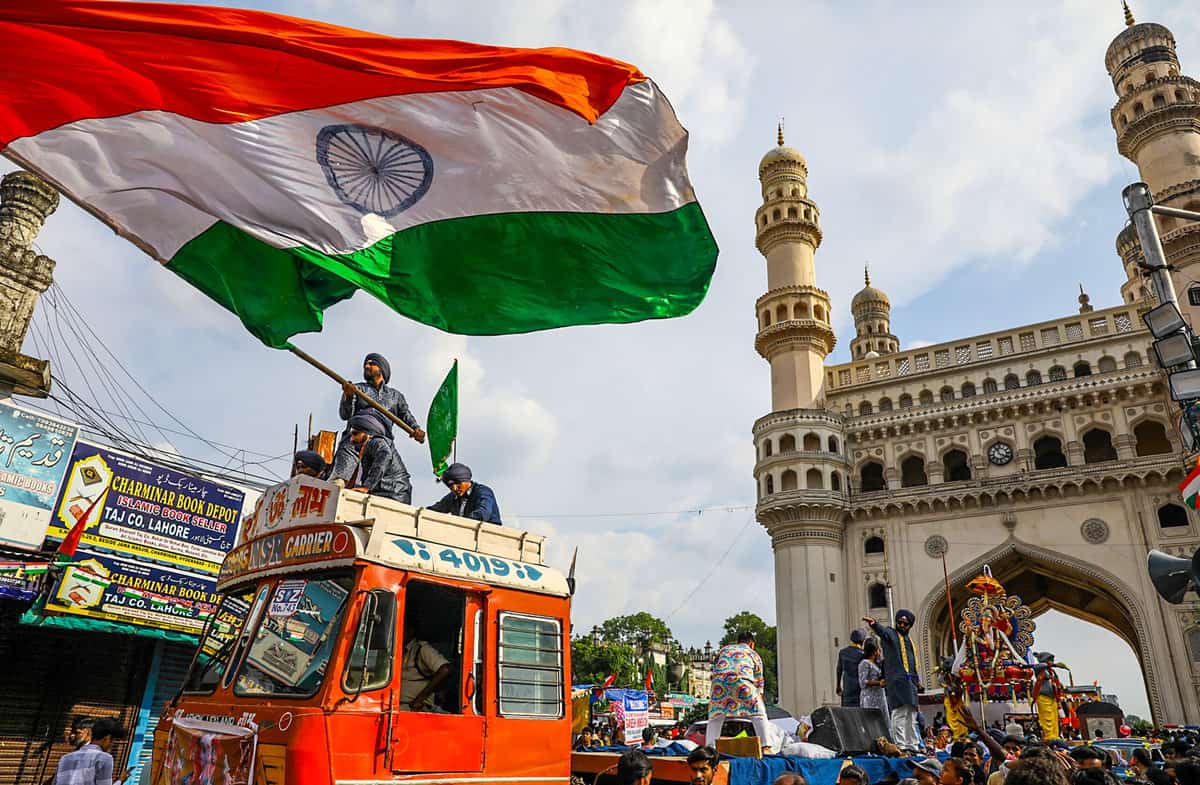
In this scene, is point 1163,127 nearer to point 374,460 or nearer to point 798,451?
point 798,451

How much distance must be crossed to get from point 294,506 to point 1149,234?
371 inches

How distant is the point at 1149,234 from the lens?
355 inches

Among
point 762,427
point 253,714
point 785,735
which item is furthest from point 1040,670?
point 253,714

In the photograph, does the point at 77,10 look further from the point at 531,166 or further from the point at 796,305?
the point at 796,305

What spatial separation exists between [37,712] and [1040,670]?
2073cm

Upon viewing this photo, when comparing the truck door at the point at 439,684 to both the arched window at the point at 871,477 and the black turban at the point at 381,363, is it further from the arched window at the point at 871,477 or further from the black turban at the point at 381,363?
the arched window at the point at 871,477

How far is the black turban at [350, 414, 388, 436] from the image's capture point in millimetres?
6605

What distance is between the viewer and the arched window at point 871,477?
116 ft

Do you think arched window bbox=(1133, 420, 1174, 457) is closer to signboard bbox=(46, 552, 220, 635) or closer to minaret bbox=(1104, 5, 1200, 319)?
minaret bbox=(1104, 5, 1200, 319)

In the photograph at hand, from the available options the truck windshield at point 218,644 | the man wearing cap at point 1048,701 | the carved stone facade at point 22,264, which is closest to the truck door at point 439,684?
the truck windshield at point 218,644

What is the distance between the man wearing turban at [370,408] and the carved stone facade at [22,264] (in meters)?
15.4

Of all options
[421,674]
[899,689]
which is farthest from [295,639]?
[899,689]

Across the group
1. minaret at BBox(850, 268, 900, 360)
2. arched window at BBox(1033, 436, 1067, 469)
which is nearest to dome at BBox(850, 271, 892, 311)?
minaret at BBox(850, 268, 900, 360)

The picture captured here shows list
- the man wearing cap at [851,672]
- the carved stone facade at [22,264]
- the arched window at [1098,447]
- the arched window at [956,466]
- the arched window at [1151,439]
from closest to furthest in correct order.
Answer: the man wearing cap at [851,672], the carved stone facade at [22,264], the arched window at [1151,439], the arched window at [1098,447], the arched window at [956,466]
